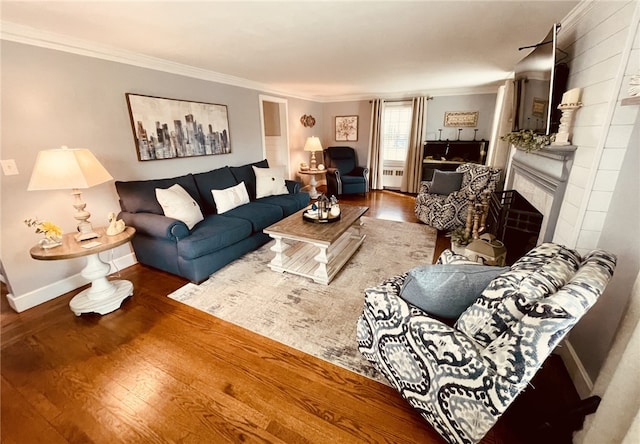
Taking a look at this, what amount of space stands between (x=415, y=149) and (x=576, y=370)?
5034 millimetres

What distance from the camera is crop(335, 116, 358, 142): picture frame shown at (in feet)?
21.3

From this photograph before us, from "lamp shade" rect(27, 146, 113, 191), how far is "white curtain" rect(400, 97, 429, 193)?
562 cm

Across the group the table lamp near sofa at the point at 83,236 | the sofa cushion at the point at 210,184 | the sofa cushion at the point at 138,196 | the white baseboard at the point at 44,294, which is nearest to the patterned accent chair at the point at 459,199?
the sofa cushion at the point at 210,184

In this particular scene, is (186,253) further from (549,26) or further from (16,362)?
(549,26)

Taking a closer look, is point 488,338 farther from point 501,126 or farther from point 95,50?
point 501,126

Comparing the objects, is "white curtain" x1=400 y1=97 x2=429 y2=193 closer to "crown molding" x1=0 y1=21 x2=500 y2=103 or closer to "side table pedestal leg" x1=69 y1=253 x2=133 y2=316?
"crown molding" x1=0 y1=21 x2=500 y2=103

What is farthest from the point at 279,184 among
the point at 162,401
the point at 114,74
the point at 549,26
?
the point at 549,26

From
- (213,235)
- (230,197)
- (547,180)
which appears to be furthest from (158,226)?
(547,180)

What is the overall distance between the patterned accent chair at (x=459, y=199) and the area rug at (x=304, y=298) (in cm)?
60

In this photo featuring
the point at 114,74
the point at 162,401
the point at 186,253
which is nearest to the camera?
the point at 162,401

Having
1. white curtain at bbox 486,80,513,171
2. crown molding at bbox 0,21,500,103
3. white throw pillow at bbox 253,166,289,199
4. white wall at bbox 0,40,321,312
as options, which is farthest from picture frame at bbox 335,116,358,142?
white wall at bbox 0,40,321,312

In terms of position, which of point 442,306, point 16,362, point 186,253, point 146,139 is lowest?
point 16,362

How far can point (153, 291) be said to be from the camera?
2.45m

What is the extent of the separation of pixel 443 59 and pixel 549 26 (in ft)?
3.59
